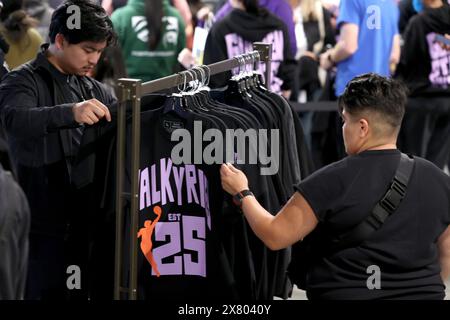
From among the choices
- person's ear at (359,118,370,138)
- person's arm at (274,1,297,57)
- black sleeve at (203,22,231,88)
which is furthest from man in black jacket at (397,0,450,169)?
person's ear at (359,118,370,138)

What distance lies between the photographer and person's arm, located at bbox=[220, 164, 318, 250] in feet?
11.6

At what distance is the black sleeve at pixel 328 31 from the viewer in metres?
8.58

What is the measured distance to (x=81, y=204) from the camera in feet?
13.3

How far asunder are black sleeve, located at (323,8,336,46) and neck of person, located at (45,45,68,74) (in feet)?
15.1

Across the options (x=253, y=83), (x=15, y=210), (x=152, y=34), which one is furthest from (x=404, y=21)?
(x=15, y=210)

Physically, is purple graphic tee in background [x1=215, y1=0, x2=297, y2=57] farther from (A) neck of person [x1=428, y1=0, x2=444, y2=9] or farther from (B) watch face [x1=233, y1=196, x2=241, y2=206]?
(B) watch face [x1=233, y1=196, x2=241, y2=206]

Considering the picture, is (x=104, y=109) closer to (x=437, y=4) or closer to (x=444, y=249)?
(x=444, y=249)

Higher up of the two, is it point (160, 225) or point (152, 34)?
point (152, 34)

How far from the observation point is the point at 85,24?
4.21m

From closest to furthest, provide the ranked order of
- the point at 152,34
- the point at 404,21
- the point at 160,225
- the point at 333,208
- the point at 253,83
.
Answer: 1. the point at 333,208
2. the point at 160,225
3. the point at 253,83
4. the point at 152,34
5. the point at 404,21

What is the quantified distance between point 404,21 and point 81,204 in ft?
16.1

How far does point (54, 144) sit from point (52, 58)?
346 mm

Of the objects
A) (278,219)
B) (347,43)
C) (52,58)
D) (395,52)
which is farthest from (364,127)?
(395,52)

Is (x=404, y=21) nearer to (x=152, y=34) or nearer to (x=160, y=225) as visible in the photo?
(x=152, y=34)
